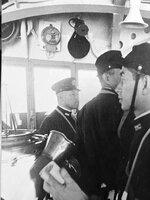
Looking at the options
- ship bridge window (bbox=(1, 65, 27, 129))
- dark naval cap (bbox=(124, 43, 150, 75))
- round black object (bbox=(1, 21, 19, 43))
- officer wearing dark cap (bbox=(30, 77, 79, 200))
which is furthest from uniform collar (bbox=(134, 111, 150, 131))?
round black object (bbox=(1, 21, 19, 43))

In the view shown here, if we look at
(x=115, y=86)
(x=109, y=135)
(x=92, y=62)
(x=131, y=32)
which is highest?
(x=131, y=32)

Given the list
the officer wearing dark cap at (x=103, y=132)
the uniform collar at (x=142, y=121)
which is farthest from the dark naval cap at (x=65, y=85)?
the uniform collar at (x=142, y=121)

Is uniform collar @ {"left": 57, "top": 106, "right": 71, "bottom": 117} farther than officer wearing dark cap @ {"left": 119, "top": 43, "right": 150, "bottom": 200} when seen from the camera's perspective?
Yes

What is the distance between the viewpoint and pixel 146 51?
1375mm

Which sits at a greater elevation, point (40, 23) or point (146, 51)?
point (40, 23)

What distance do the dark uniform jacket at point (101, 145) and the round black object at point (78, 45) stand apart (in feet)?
0.78

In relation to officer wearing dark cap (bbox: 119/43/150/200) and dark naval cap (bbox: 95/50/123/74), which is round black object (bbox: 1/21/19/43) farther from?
officer wearing dark cap (bbox: 119/43/150/200)

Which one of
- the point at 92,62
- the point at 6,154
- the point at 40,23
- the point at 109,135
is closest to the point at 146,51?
the point at 92,62

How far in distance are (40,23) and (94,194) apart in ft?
2.82

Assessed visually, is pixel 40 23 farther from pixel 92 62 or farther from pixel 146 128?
pixel 146 128

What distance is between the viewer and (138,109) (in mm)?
1350

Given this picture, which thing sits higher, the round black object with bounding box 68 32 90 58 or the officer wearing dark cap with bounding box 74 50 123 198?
the round black object with bounding box 68 32 90 58

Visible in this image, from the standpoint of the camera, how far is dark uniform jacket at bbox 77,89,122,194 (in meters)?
1.40

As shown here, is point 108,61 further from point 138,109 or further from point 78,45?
point 138,109
